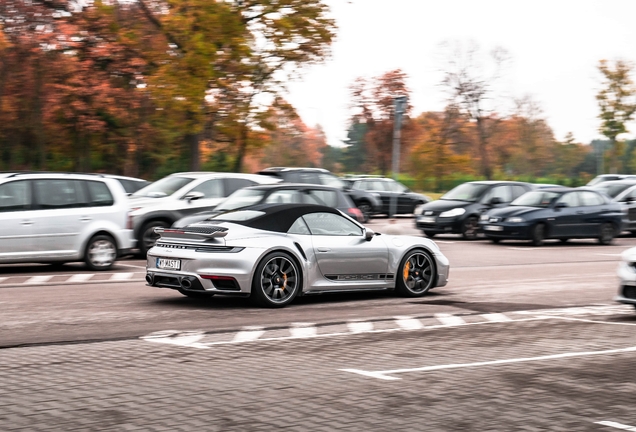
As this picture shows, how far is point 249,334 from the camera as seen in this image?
31.9 ft

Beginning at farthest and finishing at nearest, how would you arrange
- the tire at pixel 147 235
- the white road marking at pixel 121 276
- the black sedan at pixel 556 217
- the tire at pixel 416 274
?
the black sedan at pixel 556 217
the tire at pixel 147 235
the white road marking at pixel 121 276
the tire at pixel 416 274

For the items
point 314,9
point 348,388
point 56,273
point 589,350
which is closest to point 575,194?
point 314,9

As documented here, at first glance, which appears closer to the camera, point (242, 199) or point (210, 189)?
point (242, 199)

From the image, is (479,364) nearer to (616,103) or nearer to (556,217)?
(556,217)

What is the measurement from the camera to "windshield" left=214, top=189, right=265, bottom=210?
675 inches

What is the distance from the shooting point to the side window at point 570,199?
27.2m

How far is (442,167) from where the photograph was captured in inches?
2470

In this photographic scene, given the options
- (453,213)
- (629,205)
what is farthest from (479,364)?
(629,205)

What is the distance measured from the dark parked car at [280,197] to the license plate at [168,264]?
5.00 meters

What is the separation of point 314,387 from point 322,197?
12.9 metres

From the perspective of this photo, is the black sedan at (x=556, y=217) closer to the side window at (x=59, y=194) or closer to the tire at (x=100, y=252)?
the tire at (x=100, y=252)

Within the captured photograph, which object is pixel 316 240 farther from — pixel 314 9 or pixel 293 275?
pixel 314 9

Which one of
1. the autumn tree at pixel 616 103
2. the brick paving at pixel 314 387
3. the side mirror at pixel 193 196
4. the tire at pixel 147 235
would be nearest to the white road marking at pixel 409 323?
the brick paving at pixel 314 387

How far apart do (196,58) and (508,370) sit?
88.2 feet
